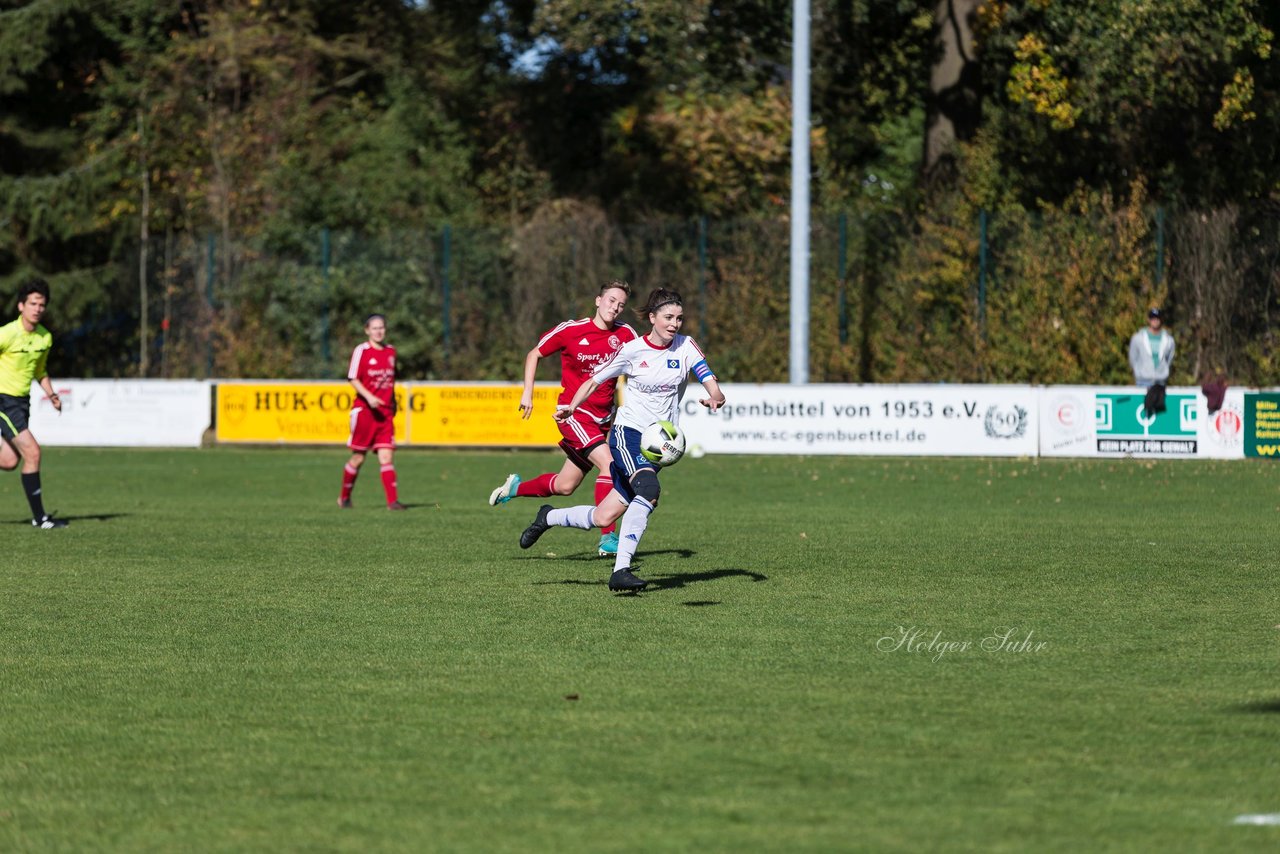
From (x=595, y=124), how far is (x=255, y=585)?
34.1m

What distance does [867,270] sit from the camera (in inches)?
1303

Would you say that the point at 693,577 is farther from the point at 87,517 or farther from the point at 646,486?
the point at 87,517

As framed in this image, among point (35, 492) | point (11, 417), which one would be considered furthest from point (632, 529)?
point (35, 492)

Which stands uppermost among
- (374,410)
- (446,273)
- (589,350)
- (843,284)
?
(446,273)

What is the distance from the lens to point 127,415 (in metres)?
30.0

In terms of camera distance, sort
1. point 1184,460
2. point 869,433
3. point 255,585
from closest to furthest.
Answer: point 255,585, point 1184,460, point 869,433

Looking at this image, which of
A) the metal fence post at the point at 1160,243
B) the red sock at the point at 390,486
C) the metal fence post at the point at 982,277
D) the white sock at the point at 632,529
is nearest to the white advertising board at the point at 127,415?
the red sock at the point at 390,486

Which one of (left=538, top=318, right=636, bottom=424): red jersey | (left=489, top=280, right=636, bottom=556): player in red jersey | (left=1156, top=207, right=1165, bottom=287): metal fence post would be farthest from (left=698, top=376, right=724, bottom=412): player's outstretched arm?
(left=1156, top=207, right=1165, bottom=287): metal fence post

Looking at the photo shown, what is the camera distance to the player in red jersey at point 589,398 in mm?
12555

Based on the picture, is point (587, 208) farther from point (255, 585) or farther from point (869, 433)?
point (255, 585)

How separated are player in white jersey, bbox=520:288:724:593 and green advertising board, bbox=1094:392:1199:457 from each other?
1447cm

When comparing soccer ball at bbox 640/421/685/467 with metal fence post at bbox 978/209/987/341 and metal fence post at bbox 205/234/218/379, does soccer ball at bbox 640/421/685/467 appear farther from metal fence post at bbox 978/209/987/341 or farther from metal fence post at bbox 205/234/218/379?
metal fence post at bbox 205/234/218/379

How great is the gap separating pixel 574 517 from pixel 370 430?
7.16m

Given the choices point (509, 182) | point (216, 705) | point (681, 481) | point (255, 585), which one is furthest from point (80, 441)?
point (216, 705)
